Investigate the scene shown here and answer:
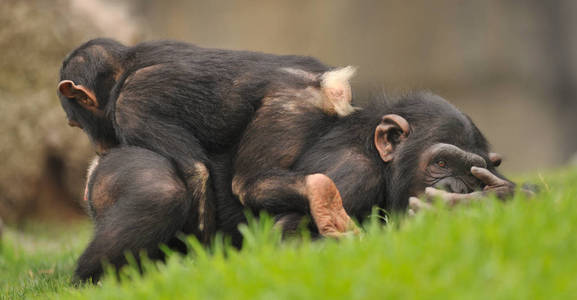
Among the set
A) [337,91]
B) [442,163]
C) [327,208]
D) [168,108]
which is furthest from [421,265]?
[168,108]

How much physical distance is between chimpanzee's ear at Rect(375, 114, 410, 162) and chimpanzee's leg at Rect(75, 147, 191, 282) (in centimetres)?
120

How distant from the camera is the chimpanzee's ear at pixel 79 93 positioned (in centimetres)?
456

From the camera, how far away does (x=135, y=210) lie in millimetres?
3789

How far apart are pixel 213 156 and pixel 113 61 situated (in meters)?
0.98

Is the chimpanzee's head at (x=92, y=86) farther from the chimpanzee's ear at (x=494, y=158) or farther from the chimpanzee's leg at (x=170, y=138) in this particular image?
the chimpanzee's ear at (x=494, y=158)

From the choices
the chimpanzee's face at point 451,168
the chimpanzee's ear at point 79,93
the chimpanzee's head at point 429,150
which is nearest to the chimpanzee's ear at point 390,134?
the chimpanzee's head at point 429,150

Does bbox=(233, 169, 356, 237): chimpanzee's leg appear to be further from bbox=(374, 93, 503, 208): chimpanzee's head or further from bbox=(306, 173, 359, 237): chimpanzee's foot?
bbox=(374, 93, 503, 208): chimpanzee's head

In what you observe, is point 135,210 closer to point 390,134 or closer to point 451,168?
point 390,134

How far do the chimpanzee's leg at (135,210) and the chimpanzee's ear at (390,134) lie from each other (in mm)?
1196

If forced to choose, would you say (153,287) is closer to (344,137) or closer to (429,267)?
(429,267)

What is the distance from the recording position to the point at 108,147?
472 centimetres

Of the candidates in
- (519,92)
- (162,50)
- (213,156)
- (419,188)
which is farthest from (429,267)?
(519,92)

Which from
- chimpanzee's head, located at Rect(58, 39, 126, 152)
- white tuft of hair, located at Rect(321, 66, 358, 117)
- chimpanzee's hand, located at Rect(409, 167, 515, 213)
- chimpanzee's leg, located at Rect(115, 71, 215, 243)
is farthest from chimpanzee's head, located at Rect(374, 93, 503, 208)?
chimpanzee's head, located at Rect(58, 39, 126, 152)

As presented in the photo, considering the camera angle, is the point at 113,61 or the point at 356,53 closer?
the point at 113,61
